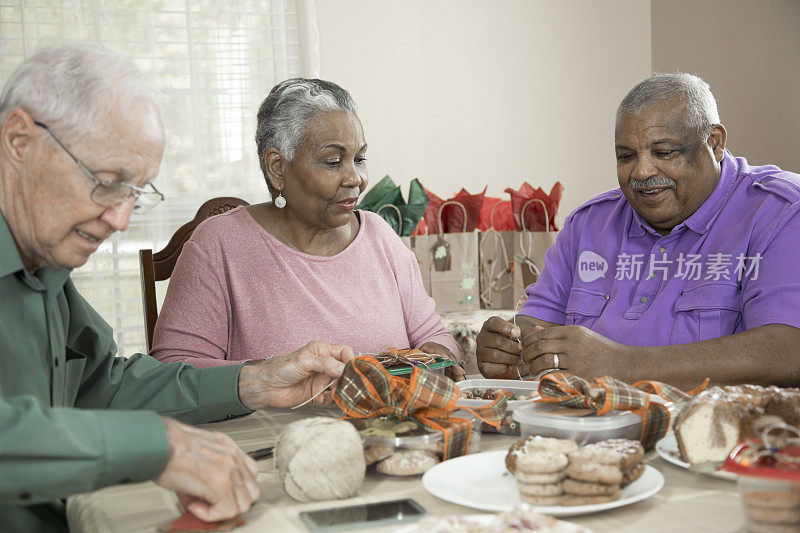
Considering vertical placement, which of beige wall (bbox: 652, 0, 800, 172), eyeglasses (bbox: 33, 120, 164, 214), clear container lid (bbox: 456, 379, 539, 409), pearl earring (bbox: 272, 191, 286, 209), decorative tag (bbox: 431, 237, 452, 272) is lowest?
clear container lid (bbox: 456, 379, 539, 409)

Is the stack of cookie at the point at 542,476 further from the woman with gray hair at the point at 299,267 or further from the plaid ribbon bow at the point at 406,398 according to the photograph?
the woman with gray hair at the point at 299,267

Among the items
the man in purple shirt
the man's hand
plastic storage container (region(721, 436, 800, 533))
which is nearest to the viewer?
plastic storage container (region(721, 436, 800, 533))

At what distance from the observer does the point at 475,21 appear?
3770 mm

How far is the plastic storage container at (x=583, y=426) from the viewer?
3.26ft

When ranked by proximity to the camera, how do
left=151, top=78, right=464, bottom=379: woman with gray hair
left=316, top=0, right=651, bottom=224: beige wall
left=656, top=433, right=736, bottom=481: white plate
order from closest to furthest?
left=656, top=433, right=736, bottom=481: white plate → left=151, top=78, right=464, bottom=379: woman with gray hair → left=316, top=0, right=651, bottom=224: beige wall

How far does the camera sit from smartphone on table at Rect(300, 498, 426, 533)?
84 cm

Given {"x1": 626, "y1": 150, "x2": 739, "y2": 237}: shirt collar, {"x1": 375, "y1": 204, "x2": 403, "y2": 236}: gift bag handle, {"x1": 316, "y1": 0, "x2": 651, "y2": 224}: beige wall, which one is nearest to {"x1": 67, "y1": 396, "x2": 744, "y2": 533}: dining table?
{"x1": 626, "y1": 150, "x2": 739, "y2": 237}: shirt collar

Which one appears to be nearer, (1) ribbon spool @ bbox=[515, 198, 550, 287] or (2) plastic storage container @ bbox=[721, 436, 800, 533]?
(2) plastic storage container @ bbox=[721, 436, 800, 533]

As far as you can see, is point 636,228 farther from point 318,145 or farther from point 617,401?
point 617,401

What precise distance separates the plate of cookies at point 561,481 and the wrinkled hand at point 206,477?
220mm

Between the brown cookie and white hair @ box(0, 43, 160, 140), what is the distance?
0.76 m

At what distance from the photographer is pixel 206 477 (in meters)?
0.88

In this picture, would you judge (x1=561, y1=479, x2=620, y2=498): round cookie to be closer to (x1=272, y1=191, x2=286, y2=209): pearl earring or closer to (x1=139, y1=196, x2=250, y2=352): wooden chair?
(x1=272, y1=191, x2=286, y2=209): pearl earring

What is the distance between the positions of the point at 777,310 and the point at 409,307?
0.87 meters
